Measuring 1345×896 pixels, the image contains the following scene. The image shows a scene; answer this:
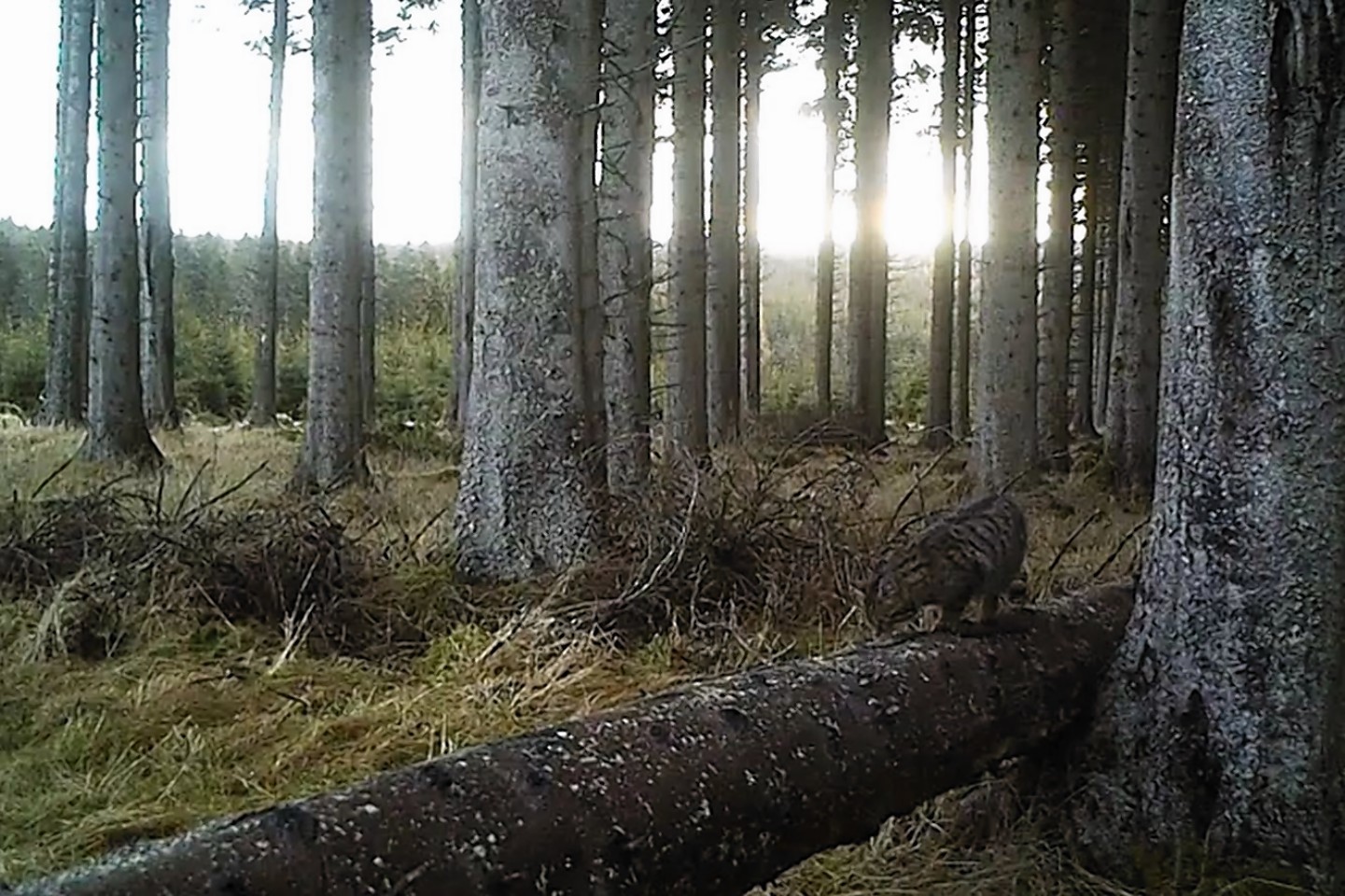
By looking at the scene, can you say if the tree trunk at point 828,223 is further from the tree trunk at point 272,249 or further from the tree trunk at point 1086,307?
the tree trunk at point 272,249

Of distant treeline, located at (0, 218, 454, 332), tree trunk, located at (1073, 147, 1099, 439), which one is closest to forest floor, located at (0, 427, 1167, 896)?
tree trunk, located at (1073, 147, 1099, 439)

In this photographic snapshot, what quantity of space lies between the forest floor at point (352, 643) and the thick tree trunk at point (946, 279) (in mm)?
7846

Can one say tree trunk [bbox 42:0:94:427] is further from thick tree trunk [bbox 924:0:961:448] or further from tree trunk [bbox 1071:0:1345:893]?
tree trunk [bbox 1071:0:1345:893]

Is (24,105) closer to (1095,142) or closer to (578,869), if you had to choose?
(1095,142)

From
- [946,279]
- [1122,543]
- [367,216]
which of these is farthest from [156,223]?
[1122,543]

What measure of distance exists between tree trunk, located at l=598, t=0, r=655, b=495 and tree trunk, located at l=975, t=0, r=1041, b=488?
234 cm

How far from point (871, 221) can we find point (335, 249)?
747cm

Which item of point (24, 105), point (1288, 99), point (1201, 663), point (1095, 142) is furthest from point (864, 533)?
point (24, 105)

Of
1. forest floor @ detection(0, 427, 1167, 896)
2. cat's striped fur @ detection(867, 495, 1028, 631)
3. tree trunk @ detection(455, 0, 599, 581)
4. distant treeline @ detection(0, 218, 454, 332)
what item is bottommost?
forest floor @ detection(0, 427, 1167, 896)

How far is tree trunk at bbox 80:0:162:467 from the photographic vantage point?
1020cm

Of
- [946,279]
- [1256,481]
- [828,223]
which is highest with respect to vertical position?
[828,223]

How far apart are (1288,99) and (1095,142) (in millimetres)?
13371

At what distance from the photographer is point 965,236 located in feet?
59.9

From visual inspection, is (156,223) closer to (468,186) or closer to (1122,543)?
(468,186)
